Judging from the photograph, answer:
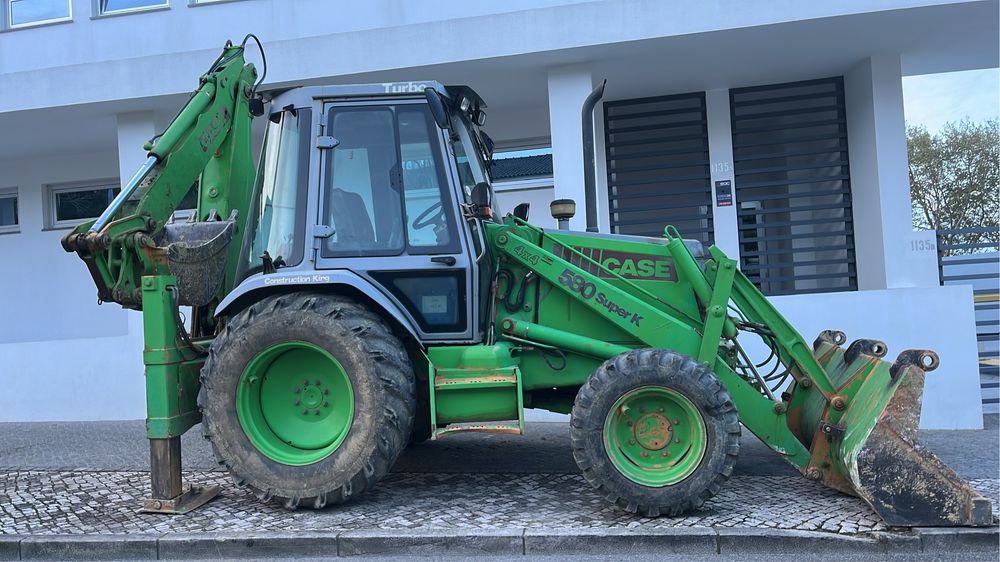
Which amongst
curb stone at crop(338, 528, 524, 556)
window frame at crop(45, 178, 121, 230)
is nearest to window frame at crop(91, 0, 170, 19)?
window frame at crop(45, 178, 121, 230)

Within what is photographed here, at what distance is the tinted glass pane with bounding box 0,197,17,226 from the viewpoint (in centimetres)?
1184

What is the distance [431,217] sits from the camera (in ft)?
16.4

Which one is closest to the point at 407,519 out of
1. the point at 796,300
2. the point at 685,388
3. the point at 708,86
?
the point at 685,388

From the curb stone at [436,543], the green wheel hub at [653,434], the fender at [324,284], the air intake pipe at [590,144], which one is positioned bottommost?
the curb stone at [436,543]

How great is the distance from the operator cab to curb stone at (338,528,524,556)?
131 cm

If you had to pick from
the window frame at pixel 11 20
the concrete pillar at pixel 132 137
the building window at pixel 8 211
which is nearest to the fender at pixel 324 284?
the concrete pillar at pixel 132 137

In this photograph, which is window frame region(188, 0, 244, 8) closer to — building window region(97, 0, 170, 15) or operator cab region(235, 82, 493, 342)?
building window region(97, 0, 170, 15)

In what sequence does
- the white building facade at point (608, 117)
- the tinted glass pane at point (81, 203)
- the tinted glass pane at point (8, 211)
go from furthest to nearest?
the tinted glass pane at point (8, 211) < the tinted glass pane at point (81, 203) < the white building facade at point (608, 117)

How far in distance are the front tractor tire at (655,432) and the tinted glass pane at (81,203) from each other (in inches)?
394

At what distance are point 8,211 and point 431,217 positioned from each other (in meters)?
10.2

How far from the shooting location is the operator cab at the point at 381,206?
4.92 meters

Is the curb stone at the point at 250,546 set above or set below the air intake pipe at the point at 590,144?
below

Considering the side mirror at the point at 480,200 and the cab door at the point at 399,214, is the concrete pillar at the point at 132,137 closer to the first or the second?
the cab door at the point at 399,214

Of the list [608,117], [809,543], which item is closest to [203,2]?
[608,117]
